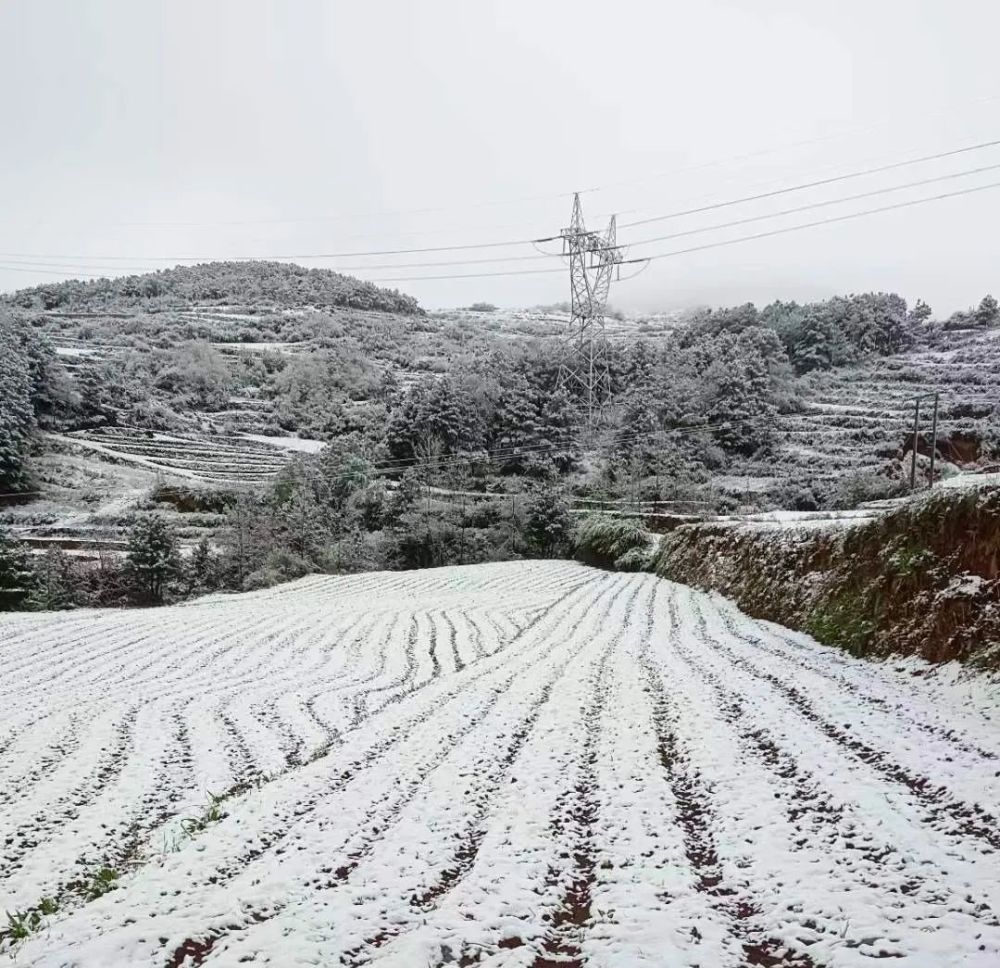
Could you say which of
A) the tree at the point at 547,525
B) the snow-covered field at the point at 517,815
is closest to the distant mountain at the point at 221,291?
the tree at the point at 547,525

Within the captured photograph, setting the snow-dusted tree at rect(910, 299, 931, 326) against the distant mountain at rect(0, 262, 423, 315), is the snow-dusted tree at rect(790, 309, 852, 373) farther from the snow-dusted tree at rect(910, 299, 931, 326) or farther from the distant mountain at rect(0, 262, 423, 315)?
the distant mountain at rect(0, 262, 423, 315)

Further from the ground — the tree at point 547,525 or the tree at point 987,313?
the tree at point 987,313

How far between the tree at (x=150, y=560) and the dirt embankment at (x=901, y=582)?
65.7 feet

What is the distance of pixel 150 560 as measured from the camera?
2239 centimetres

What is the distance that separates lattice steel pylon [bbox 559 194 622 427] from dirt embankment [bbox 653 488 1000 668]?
24.9m

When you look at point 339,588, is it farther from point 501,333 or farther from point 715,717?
point 501,333

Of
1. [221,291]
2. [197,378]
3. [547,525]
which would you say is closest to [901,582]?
[547,525]

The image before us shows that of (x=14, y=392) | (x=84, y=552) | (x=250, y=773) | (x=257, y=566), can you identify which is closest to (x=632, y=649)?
(x=250, y=773)

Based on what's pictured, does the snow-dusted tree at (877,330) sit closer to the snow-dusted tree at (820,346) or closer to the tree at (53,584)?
the snow-dusted tree at (820,346)

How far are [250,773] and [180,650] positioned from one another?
21.4 ft

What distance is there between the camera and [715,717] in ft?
17.6

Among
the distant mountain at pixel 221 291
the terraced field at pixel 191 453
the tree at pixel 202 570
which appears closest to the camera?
the tree at pixel 202 570

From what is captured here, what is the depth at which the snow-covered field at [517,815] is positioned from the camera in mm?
2389

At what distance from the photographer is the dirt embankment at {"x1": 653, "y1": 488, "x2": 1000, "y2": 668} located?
19.9 feet
